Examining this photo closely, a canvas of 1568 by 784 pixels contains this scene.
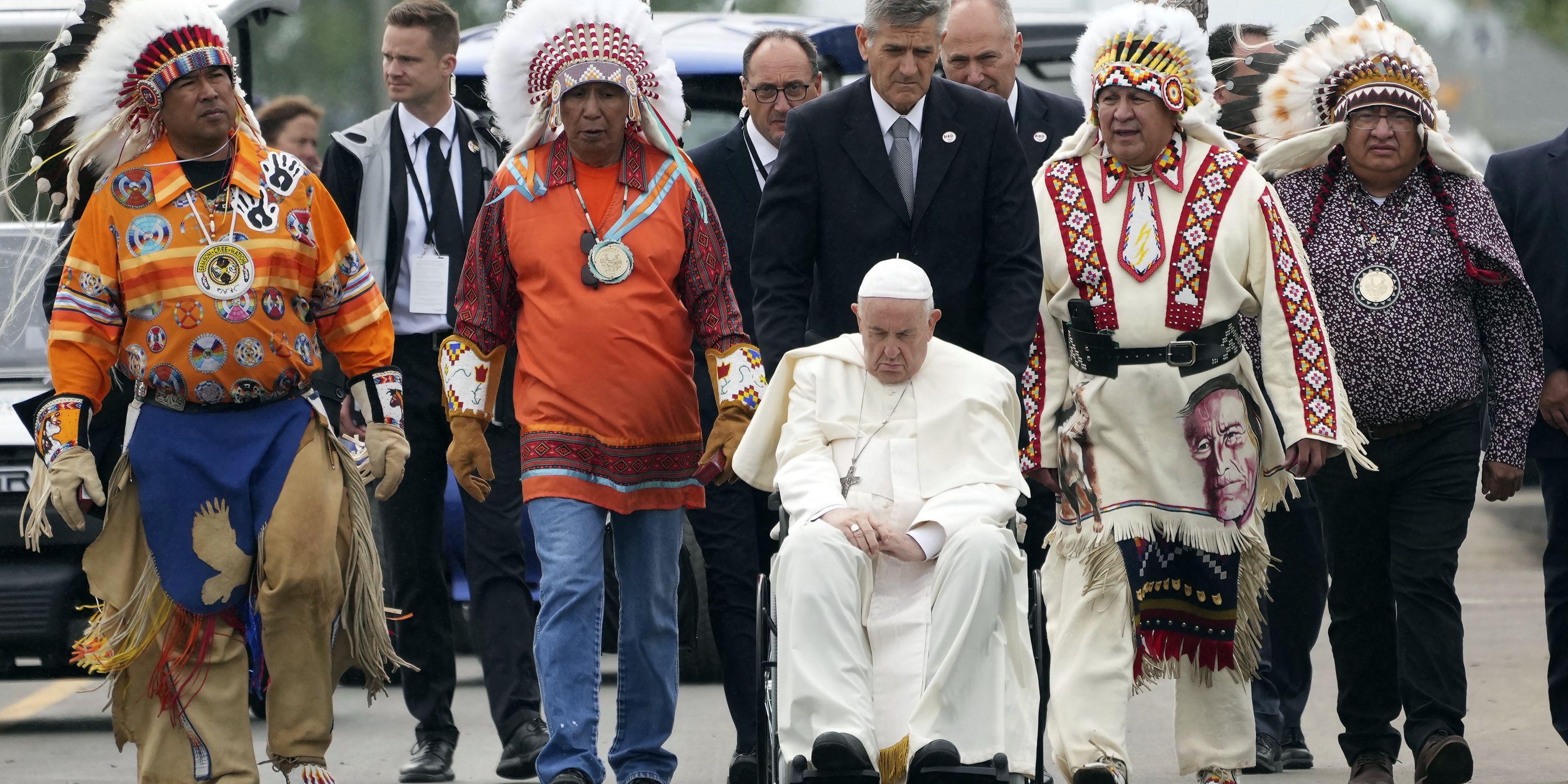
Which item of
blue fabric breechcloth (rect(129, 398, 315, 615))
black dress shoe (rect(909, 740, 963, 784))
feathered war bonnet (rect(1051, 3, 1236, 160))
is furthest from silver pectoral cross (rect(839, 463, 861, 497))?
blue fabric breechcloth (rect(129, 398, 315, 615))

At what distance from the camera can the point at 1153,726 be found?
9594mm

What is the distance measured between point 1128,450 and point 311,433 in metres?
2.43

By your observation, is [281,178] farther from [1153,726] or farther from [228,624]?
[1153,726]

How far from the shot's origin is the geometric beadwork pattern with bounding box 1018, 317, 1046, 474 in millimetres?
7566

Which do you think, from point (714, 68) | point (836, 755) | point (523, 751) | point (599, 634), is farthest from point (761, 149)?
point (714, 68)

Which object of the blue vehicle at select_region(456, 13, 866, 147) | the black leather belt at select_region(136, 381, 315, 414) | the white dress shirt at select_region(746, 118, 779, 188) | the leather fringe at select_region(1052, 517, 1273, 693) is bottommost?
the leather fringe at select_region(1052, 517, 1273, 693)

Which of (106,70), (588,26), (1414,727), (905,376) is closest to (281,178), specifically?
(106,70)

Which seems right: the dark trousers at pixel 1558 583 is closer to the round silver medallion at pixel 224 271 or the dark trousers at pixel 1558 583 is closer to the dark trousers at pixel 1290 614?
the dark trousers at pixel 1290 614

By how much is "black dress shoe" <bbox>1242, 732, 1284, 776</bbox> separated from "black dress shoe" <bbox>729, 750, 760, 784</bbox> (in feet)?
5.67

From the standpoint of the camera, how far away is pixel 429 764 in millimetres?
8344

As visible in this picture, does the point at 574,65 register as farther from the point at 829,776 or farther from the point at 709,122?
the point at 709,122

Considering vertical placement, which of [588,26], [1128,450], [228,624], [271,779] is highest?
[588,26]

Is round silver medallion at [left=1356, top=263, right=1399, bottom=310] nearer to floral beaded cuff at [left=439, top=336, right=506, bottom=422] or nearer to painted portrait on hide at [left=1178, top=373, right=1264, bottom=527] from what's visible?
painted portrait on hide at [left=1178, top=373, right=1264, bottom=527]

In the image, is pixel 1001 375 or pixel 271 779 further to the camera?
pixel 271 779
